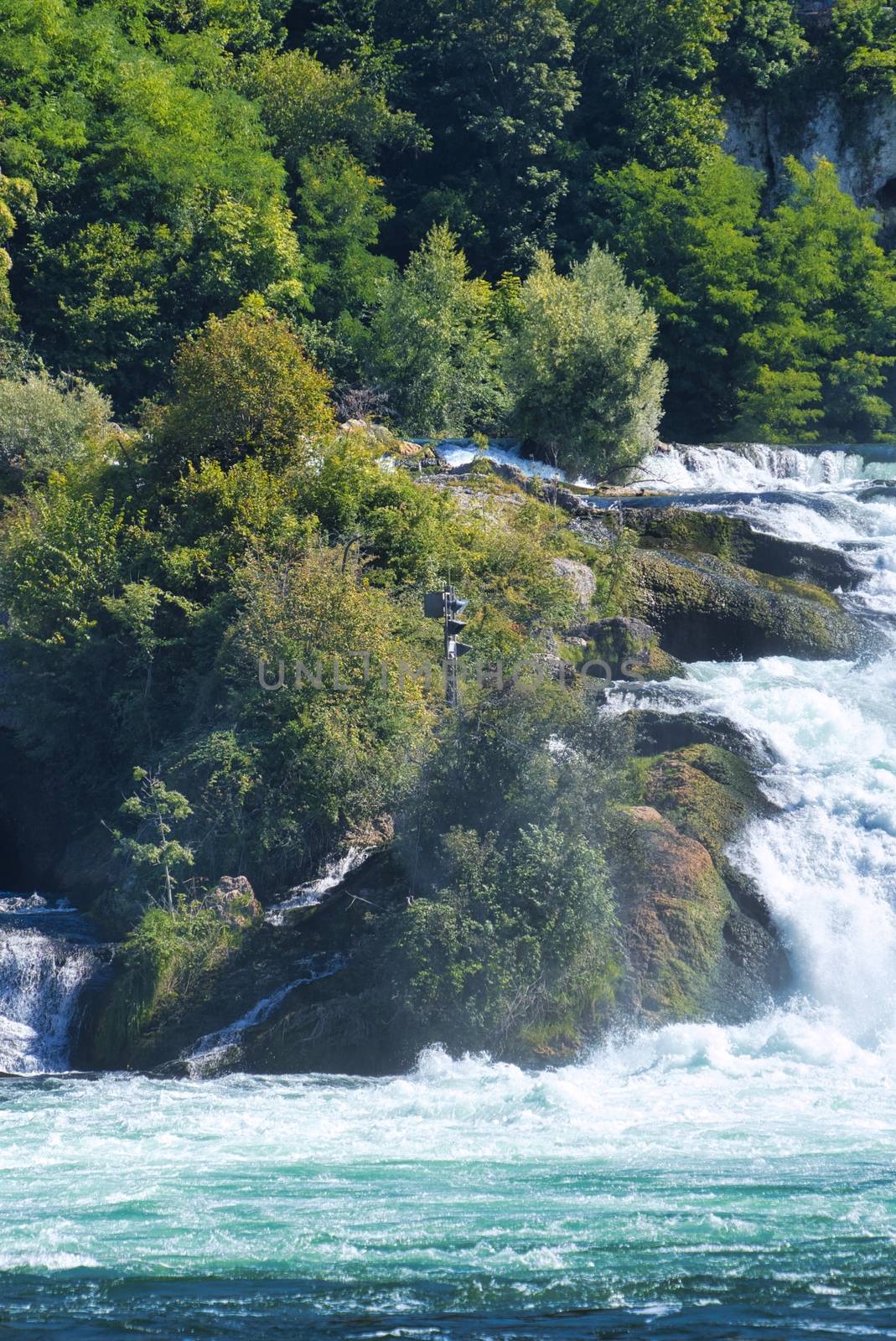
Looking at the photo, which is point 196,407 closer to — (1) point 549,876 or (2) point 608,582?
(2) point 608,582

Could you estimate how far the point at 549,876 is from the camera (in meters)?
22.7

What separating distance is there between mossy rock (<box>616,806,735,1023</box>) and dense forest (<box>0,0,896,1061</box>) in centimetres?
15

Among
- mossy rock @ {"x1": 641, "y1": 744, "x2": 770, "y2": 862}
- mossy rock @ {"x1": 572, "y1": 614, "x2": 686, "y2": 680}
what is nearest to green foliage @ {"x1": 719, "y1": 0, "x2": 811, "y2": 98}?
mossy rock @ {"x1": 572, "y1": 614, "x2": 686, "y2": 680}

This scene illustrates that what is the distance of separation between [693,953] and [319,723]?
6.87 meters

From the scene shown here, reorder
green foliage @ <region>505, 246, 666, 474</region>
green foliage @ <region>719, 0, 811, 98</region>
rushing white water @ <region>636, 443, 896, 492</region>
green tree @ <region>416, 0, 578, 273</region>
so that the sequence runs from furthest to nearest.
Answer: green foliage @ <region>719, 0, 811, 98</region>, green tree @ <region>416, 0, 578, 273</region>, rushing white water @ <region>636, 443, 896, 492</region>, green foliage @ <region>505, 246, 666, 474</region>

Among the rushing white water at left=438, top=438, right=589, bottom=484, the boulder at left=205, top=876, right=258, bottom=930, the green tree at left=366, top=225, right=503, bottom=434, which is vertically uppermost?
the green tree at left=366, top=225, right=503, bottom=434

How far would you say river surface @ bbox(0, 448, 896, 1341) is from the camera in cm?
1384

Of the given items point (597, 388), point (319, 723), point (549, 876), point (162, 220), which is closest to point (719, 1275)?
point (549, 876)

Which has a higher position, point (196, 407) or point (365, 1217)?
point (196, 407)

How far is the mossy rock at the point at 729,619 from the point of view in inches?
1359

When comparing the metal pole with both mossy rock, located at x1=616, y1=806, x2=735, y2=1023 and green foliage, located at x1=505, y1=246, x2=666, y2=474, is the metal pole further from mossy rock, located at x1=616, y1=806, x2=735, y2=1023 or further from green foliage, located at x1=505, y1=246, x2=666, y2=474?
green foliage, located at x1=505, y1=246, x2=666, y2=474

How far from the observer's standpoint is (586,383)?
44219mm

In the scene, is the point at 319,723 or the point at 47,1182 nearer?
the point at 47,1182

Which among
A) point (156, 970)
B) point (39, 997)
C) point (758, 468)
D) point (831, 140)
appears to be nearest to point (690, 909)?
point (156, 970)
